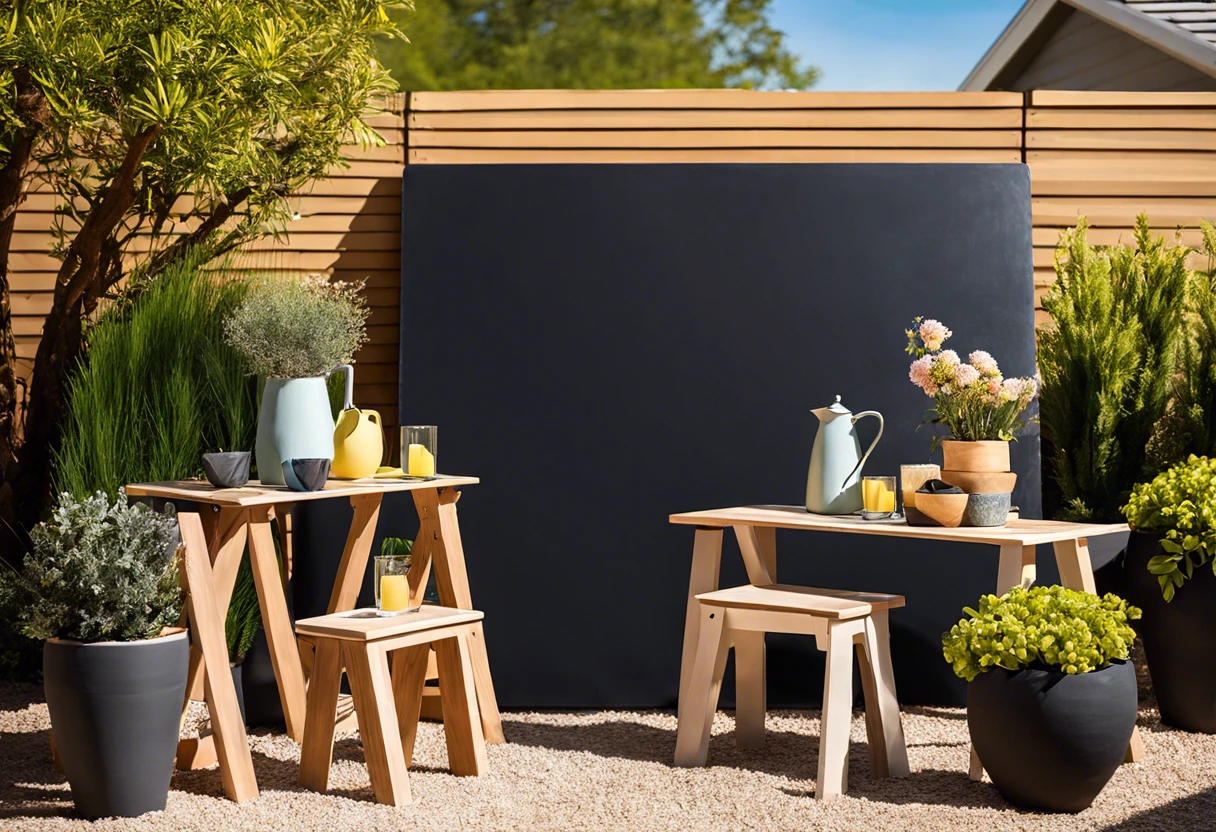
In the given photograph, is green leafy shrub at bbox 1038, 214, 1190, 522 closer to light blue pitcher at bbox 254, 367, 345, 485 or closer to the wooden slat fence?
the wooden slat fence

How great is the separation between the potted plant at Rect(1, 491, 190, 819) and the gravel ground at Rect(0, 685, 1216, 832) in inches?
4.6

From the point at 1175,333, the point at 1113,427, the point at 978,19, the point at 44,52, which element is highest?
the point at 978,19

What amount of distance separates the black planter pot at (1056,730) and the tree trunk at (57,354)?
3224 millimetres

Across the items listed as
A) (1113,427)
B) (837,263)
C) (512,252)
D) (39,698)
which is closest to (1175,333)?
(1113,427)

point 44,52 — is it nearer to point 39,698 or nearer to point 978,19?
point 39,698

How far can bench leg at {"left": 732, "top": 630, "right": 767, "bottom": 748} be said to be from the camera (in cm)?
405

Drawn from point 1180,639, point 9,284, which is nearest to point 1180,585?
point 1180,639

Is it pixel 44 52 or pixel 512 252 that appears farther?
pixel 512 252

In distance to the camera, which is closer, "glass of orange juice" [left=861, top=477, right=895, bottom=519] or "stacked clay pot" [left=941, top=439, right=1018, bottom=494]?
"stacked clay pot" [left=941, top=439, right=1018, bottom=494]

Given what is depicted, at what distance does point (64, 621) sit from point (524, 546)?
5.75 ft

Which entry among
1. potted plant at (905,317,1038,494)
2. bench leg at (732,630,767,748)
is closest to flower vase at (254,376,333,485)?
bench leg at (732,630,767,748)

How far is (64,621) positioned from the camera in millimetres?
3295

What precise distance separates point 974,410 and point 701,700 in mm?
1238

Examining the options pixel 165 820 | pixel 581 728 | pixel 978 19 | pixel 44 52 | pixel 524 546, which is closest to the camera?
pixel 165 820
